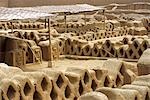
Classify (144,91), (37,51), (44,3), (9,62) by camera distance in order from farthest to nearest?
(44,3), (37,51), (9,62), (144,91)

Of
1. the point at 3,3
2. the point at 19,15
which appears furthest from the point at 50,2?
the point at 19,15

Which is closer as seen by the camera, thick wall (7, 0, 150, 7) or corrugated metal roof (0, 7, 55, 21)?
corrugated metal roof (0, 7, 55, 21)

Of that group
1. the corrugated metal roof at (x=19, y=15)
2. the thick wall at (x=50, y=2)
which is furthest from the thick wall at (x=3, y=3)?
the corrugated metal roof at (x=19, y=15)

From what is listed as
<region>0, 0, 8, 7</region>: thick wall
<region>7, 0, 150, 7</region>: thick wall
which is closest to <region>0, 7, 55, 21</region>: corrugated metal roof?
<region>7, 0, 150, 7</region>: thick wall

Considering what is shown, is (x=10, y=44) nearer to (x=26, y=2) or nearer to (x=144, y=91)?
(x=144, y=91)

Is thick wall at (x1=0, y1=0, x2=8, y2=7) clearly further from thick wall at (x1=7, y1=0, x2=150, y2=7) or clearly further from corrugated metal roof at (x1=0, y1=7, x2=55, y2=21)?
corrugated metal roof at (x1=0, y1=7, x2=55, y2=21)

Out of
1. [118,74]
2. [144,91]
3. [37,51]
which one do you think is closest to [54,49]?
[37,51]

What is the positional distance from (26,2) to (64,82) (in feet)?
96.3

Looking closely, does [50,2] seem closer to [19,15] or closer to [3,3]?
[3,3]

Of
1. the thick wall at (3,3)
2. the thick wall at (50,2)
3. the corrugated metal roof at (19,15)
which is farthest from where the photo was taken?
the thick wall at (3,3)

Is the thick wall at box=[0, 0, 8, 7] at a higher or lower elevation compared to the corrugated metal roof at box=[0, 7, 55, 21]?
lower

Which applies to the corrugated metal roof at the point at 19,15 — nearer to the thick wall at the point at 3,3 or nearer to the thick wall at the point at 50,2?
the thick wall at the point at 50,2

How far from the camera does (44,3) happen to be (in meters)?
33.4

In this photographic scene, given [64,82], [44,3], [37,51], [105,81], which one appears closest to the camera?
[64,82]
